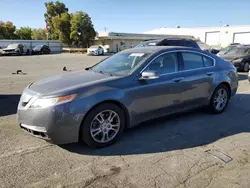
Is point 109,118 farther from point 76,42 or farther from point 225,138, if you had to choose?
point 76,42

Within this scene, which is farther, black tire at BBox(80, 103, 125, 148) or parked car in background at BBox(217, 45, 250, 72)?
parked car in background at BBox(217, 45, 250, 72)

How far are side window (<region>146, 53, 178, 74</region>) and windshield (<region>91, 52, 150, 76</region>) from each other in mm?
207

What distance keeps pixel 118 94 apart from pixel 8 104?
3838 mm

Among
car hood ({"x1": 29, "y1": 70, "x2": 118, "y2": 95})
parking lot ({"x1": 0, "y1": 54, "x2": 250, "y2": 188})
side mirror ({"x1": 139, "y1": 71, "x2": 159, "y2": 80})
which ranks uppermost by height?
side mirror ({"x1": 139, "y1": 71, "x2": 159, "y2": 80})

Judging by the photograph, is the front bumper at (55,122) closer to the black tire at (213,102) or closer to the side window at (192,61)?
the side window at (192,61)

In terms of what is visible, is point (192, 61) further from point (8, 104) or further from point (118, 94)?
point (8, 104)

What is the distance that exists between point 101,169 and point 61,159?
2.11 ft

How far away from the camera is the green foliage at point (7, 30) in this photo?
5403cm

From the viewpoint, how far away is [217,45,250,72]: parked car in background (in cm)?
1369

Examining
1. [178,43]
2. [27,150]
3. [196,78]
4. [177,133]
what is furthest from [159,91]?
[178,43]

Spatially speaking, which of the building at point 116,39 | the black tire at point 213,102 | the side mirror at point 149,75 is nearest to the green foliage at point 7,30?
the building at point 116,39

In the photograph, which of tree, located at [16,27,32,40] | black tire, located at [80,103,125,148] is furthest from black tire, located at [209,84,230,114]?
tree, located at [16,27,32,40]

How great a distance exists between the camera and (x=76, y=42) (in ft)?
155

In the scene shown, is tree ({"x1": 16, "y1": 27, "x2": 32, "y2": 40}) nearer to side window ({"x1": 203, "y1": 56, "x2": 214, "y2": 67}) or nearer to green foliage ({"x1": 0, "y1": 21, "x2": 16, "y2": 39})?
green foliage ({"x1": 0, "y1": 21, "x2": 16, "y2": 39})
